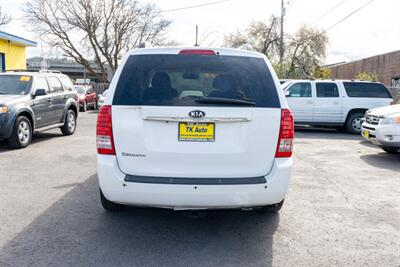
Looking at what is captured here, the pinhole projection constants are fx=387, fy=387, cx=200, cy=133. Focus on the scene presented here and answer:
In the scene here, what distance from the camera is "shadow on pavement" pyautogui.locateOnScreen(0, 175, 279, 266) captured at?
342 centimetres

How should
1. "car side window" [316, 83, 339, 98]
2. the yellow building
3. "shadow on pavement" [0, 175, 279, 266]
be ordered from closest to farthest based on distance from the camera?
"shadow on pavement" [0, 175, 279, 266] < "car side window" [316, 83, 339, 98] < the yellow building

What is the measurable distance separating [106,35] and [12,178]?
28038 mm

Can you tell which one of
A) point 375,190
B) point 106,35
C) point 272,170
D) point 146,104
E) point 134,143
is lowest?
point 375,190

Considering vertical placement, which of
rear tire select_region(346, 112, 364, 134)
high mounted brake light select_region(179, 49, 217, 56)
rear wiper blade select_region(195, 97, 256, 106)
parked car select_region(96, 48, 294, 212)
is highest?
high mounted brake light select_region(179, 49, 217, 56)

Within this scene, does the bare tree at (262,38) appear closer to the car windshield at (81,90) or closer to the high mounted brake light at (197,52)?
the car windshield at (81,90)

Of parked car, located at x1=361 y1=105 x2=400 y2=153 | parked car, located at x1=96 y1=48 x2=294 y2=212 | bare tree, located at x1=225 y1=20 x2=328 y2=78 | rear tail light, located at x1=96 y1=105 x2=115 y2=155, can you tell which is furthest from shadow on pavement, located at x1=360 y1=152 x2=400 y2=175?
bare tree, located at x1=225 y1=20 x2=328 y2=78

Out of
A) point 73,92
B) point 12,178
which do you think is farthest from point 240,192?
point 73,92

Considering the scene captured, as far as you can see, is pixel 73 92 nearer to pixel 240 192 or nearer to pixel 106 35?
pixel 240 192

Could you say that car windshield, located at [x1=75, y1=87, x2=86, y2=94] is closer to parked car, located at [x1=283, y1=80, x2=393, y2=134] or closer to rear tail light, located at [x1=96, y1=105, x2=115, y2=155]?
parked car, located at [x1=283, y1=80, x2=393, y2=134]

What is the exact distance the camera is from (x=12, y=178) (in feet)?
20.2

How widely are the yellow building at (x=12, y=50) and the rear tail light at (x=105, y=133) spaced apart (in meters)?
18.1

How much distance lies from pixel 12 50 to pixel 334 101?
55.1 ft

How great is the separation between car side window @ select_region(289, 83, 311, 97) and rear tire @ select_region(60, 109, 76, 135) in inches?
296

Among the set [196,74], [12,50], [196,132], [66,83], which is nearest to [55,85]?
[66,83]
